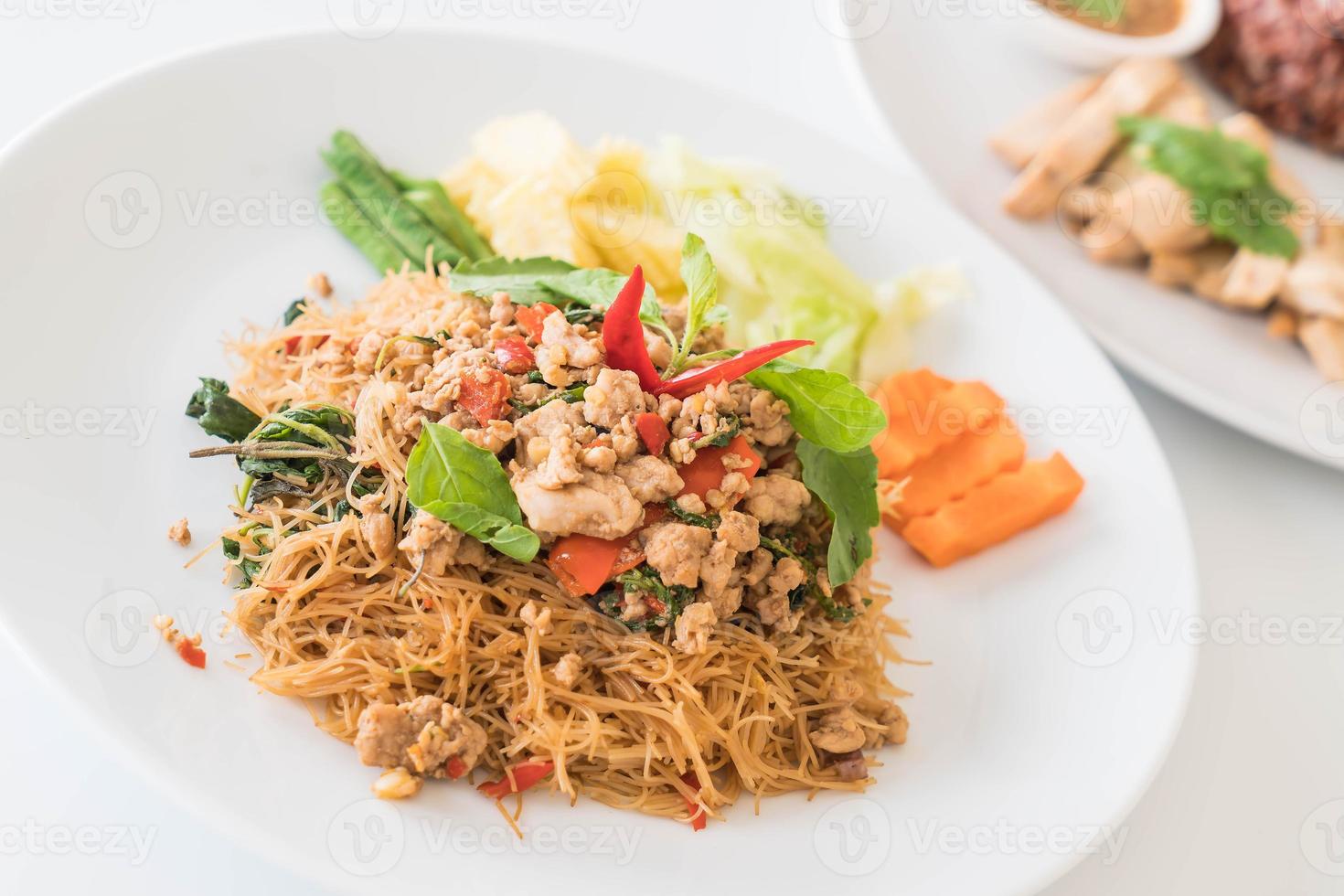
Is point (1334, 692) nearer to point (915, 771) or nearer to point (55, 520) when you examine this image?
point (915, 771)

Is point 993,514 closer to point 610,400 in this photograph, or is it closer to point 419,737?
point 610,400

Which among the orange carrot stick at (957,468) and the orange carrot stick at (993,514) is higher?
the orange carrot stick at (957,468)

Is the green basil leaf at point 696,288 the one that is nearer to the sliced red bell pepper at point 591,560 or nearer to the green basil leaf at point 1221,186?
the sliced red bell pepper at point 591,560

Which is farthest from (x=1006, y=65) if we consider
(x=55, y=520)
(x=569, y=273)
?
(x=55, y=520)

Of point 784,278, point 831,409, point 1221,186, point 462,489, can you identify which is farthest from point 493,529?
point 1221,186

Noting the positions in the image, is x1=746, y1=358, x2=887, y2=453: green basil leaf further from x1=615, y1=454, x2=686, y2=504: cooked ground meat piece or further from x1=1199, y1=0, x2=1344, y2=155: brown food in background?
x1=1199, y1=0, x2=1344, y2=155: brown food in background

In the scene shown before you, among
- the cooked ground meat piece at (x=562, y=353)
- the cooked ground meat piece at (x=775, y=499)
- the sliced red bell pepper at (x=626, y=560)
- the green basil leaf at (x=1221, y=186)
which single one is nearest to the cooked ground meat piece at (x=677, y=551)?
the sliced red bell pepper at (x=626, y=560)
